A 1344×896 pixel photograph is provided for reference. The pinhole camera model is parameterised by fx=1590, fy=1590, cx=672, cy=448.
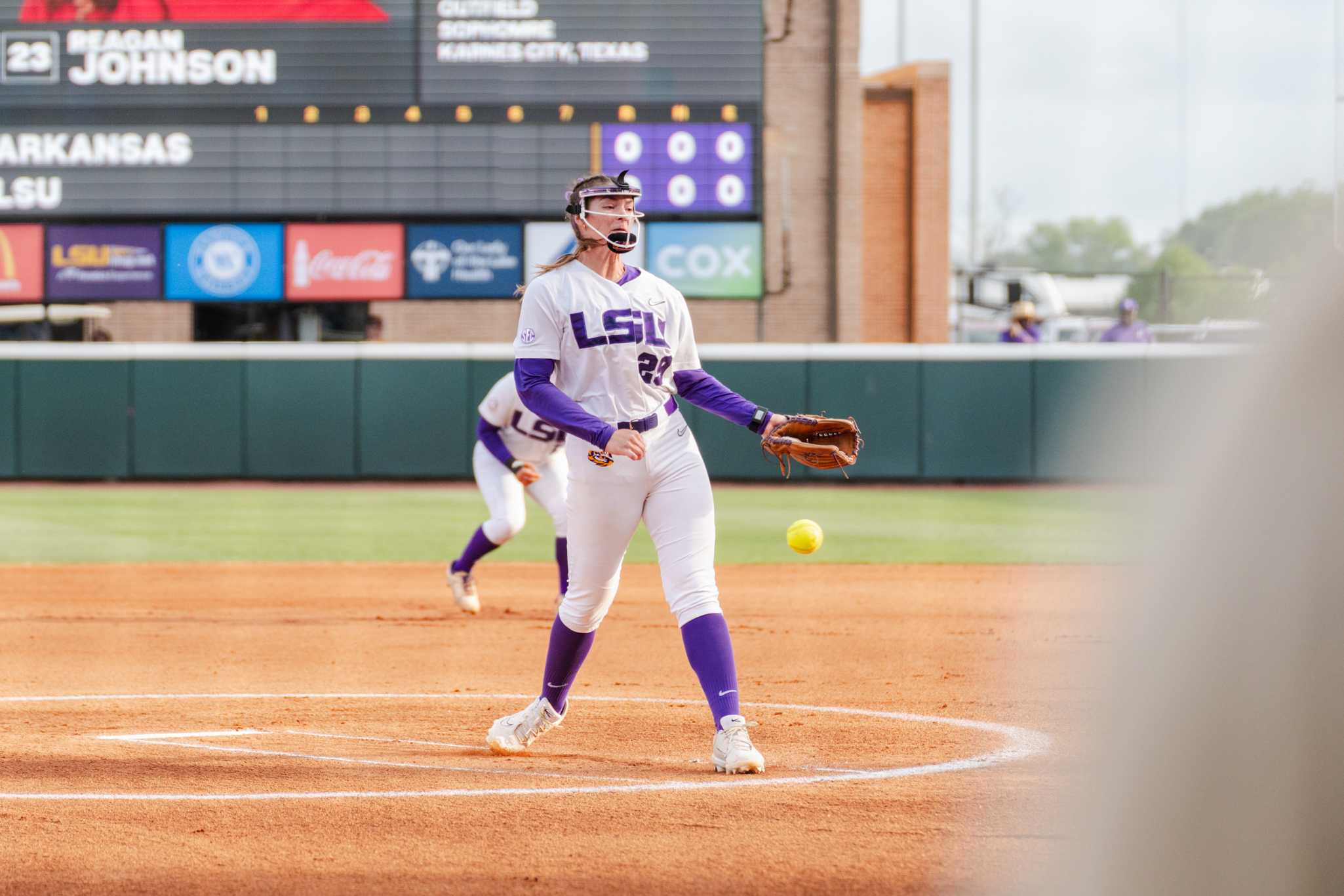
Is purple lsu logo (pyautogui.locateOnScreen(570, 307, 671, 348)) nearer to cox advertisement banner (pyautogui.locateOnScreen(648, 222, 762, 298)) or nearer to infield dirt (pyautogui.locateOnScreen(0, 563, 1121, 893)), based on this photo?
infield dirt (pyautogui.locateOnScreen(0, 563, 1121, 893))

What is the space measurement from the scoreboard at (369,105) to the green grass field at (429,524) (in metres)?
3.41

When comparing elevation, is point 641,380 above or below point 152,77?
below

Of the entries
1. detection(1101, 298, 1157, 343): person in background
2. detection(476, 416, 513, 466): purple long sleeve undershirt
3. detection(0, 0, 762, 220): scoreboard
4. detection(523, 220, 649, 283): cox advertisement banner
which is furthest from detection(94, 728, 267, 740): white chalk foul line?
detection(1101, 298, 1157, 343): person in background

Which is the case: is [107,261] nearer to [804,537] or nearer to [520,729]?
[804,537]

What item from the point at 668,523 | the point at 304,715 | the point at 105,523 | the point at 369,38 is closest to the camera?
the point at 668,523

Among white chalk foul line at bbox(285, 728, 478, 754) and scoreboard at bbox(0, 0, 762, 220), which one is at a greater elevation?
scoreboard at bbox(0, 0, 762, 220)

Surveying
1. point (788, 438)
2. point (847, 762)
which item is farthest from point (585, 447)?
point (847, 762)

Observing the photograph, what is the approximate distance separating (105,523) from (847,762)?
12570mm

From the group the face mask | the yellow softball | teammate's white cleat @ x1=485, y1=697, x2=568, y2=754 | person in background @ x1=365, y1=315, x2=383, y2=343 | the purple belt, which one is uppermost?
person in background @ x1=365, y1=315, x2=383, y2=343

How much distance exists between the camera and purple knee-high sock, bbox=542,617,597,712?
5.14 metres

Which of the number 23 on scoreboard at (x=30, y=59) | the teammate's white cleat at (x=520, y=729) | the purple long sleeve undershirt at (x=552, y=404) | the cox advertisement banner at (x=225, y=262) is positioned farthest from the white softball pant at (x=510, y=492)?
the number 23 on scoreboard at (x=30, y=59)

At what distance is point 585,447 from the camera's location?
4914 mm

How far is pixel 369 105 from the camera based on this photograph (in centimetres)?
1809

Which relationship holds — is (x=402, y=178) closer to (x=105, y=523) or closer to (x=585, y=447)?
(x=105, y=523)
